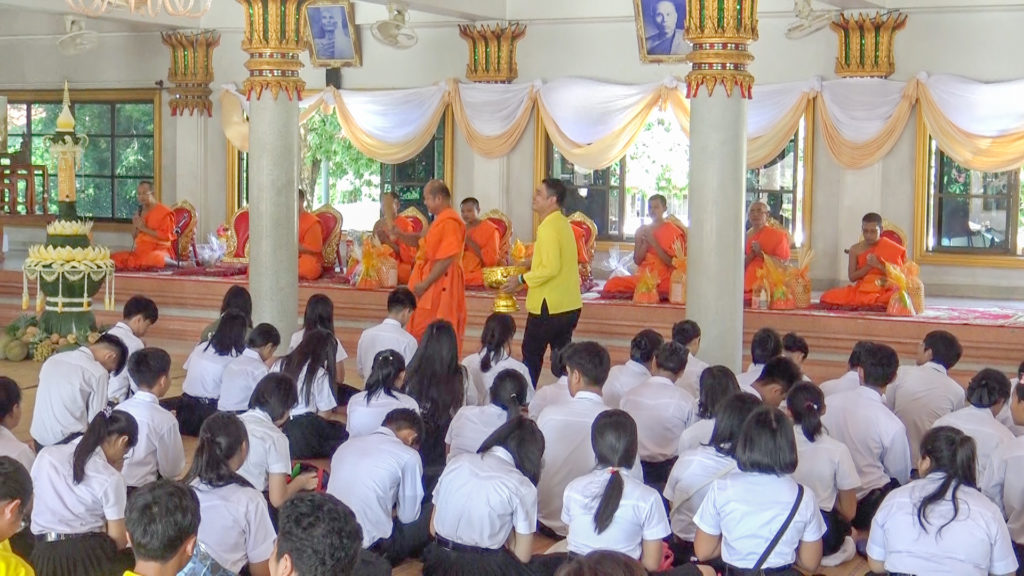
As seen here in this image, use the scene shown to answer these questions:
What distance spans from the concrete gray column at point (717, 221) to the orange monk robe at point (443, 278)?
1.57 meters

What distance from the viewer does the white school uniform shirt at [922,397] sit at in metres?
6.78

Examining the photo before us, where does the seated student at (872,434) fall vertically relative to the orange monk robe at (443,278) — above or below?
below

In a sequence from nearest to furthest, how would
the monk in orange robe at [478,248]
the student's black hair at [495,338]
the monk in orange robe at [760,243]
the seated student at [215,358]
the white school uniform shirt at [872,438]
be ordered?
the white school uniform shirt at [872,438], the student's black hair at [495,338], the seated student at [215,358], the monk in orange robe at [760,243], the monk in orange robe at [478,248]

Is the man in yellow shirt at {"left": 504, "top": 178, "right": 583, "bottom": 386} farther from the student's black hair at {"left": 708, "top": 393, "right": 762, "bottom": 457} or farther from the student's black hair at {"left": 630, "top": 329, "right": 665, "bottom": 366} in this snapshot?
the student's black hair at {"left": 708, "top": 393, "right": 762, "bottom": 457}

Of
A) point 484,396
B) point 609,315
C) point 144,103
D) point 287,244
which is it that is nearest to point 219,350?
point 484,396

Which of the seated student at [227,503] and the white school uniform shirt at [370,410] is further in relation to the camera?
the white school uniform shirt at [370,410]

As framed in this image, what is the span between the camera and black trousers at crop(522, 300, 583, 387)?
855 cm

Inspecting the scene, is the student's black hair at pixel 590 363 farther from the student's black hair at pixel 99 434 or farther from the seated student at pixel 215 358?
the seated student at pixel 215 358

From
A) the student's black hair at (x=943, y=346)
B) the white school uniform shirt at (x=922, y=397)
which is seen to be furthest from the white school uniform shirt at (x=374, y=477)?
the student's black hair at (x=943, y=346)

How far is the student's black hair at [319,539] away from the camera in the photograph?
2.98m

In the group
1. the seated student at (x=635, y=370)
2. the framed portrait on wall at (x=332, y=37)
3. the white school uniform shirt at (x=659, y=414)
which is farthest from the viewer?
the framed portrait on wall at (x=332, y=37)

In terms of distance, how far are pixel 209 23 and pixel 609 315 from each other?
755cm

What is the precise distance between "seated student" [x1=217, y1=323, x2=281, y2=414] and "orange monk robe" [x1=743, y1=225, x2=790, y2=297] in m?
5.57

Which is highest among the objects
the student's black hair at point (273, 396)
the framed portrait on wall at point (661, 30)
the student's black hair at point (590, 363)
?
the framed portrait on wall at point (661, 30)
